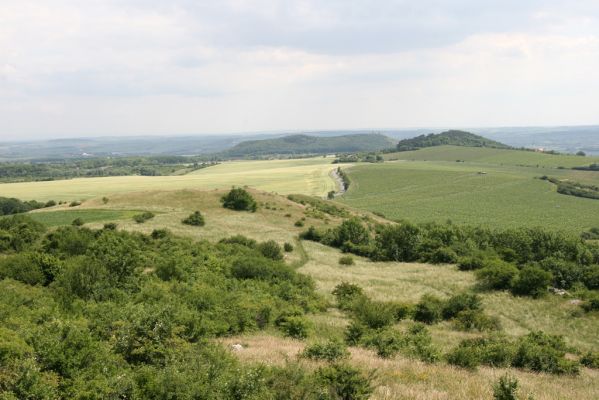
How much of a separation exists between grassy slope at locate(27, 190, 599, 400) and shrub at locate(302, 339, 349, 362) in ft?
1.83

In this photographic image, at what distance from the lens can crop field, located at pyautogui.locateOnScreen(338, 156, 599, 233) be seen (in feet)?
342

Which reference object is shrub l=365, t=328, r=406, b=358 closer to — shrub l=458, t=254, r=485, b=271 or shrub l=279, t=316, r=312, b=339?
shrub l=279, t=316, r=312, b=339

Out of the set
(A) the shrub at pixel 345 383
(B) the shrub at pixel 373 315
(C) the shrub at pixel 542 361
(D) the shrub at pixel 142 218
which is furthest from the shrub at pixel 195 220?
(A) the shrub at pixel 345 383

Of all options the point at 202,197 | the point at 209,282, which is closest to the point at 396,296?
the point at 209,282

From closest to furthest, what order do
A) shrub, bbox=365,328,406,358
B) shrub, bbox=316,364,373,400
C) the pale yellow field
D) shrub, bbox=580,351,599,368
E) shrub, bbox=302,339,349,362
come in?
1. shrub, bbox=316,364,373,400
2. shrub, bbox=302,339,349,362
3. shrub, bbox=365,328,406,358
4. shrub, bbox=580,351,599,368
5. the pale yellow field

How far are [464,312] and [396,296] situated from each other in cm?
784

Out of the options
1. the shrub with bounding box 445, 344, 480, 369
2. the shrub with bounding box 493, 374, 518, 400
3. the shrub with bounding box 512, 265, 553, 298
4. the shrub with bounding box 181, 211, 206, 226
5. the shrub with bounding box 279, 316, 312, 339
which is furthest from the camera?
the shrub with bounding box 181, 211, 206, 226

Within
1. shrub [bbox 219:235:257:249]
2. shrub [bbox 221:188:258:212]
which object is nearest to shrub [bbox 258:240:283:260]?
shrub [bbox 219:235:257:249]

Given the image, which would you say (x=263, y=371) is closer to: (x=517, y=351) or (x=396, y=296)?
(x=517, y=351)

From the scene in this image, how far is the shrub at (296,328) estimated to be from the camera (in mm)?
21531

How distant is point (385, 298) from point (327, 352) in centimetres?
2134

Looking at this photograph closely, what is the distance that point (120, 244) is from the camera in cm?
3175

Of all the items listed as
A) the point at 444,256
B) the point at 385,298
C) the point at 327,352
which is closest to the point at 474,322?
the point at 385,298

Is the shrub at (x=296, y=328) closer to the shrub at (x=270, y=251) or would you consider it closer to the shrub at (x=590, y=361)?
the shrub at (x=590, y=361)
